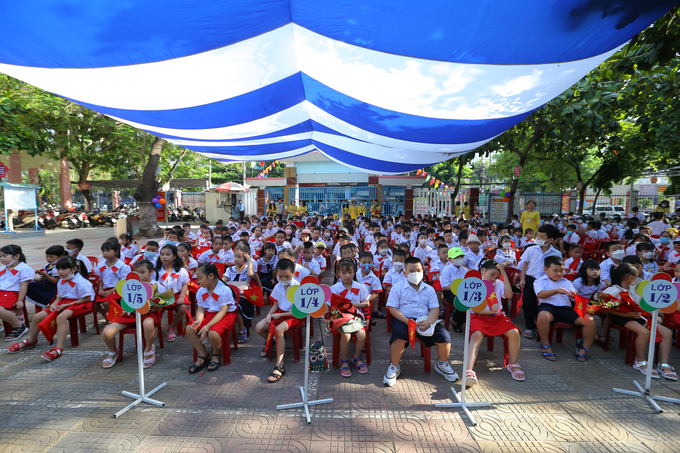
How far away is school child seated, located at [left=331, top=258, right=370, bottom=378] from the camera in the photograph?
3369 millimetres

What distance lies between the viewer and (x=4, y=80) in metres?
8.42

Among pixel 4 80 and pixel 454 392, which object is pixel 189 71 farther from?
pixel 4 80

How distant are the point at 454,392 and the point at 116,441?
8.73 feet

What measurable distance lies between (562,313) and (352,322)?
232 centimetres

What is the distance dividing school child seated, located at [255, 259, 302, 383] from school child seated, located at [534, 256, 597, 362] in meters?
2.70

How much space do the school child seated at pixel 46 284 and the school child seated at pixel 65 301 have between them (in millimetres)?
397

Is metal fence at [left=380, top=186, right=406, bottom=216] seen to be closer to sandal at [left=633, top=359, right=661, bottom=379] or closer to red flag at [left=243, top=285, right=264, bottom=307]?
red flag at [left=243, top=285, right=264, bottom=307]

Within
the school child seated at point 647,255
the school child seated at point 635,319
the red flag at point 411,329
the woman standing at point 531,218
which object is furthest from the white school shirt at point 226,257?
the woman standing at point 531,218

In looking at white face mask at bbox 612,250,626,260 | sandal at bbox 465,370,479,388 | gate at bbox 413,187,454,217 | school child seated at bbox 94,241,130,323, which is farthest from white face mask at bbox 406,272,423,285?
gate at bbox 413,187,454,217

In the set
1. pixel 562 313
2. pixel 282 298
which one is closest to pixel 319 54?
pixel 282 298

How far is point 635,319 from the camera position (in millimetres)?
3533

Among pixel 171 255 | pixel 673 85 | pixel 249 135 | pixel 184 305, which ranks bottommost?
pixel 184 305

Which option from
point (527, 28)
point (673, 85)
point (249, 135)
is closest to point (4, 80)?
point (249, 135)

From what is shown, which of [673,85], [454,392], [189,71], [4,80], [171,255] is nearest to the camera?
[454,392]
